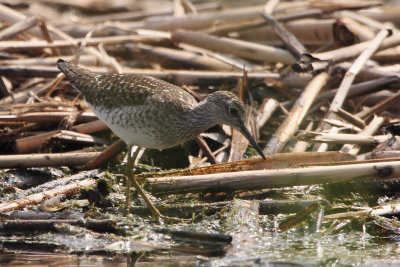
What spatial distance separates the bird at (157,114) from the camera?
6.66m

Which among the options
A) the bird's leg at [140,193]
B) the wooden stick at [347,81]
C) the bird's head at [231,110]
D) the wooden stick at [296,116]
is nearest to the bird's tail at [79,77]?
the bird's leg at [140,193]

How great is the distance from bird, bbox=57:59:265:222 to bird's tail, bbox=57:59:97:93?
1.25 ft

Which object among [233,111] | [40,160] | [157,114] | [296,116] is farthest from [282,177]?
[40,160]

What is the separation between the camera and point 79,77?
7.62 meters

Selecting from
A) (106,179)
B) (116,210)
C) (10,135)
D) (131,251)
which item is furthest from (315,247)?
(10,135)

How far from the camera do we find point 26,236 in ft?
19.7

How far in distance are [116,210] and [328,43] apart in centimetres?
522

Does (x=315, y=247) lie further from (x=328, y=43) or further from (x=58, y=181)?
(x=328, y=43)

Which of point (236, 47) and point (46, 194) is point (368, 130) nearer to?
point (236, 47)

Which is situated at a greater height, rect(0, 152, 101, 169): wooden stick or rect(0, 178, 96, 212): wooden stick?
rect(0, 152, 101, 169): wooden stick

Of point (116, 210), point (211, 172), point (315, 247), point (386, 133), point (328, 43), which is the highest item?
point (328, 43)

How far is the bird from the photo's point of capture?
6.66 meters

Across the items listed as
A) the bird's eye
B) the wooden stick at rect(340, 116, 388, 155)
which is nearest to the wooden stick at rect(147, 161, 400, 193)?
the bird's eye

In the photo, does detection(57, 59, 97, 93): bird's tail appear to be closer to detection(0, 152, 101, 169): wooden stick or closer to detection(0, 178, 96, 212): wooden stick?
detection(0, 152, 101, 169): wooden stick
